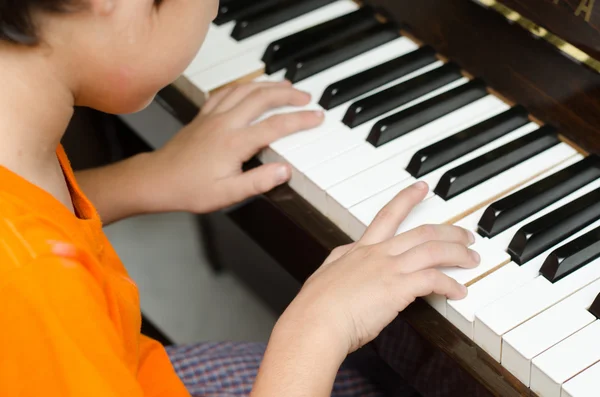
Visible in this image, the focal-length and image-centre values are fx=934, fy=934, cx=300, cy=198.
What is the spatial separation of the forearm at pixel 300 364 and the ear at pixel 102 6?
0.44 metres

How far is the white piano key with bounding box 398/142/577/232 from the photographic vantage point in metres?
1.26

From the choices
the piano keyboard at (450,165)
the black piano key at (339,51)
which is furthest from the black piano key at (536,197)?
the black piano key at (339,51)

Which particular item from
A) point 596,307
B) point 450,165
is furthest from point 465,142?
point 596,307

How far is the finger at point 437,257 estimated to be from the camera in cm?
115

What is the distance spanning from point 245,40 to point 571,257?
2.46 ft

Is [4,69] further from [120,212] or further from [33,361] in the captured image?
[120,212]

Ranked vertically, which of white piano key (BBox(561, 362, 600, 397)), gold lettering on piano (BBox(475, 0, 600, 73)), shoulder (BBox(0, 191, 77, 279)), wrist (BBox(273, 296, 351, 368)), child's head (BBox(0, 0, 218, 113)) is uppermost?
gold lettering on piano (BBox(475, 0, 600, 73))

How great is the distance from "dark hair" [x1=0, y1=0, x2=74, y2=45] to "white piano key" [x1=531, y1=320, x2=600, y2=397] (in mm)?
648

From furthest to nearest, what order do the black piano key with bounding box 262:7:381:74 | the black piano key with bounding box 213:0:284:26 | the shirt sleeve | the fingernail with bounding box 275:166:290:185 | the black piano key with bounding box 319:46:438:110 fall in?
the black piano key with bounding box 213:0:284:26
the black piano key with bounding box 262:7:381:74
the black piano key with bounding box 319:46:438:110
the fingernail with bounding box 275:166:290:185
the shirt sleeve

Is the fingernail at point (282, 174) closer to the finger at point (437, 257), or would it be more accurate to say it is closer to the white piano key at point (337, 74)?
the white piano key at point (337, 74)

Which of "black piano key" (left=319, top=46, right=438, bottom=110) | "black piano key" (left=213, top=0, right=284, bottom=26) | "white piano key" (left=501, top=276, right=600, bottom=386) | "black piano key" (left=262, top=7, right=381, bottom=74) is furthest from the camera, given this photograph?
"black piano key" (left=213, top=0, right=284, bottom=26)

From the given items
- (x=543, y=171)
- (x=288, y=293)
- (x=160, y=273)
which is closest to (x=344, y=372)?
(x=543, y=171)

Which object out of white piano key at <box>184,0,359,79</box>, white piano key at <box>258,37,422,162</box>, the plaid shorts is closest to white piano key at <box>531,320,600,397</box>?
the plaid shorts

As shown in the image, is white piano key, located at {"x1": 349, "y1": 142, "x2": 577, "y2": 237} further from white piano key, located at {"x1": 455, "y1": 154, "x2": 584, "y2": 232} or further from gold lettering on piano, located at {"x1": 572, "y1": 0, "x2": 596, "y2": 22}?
gold lettering on piano, located at {"x1": 572, "y1": 0, "x2": 596, "y2": 22}
